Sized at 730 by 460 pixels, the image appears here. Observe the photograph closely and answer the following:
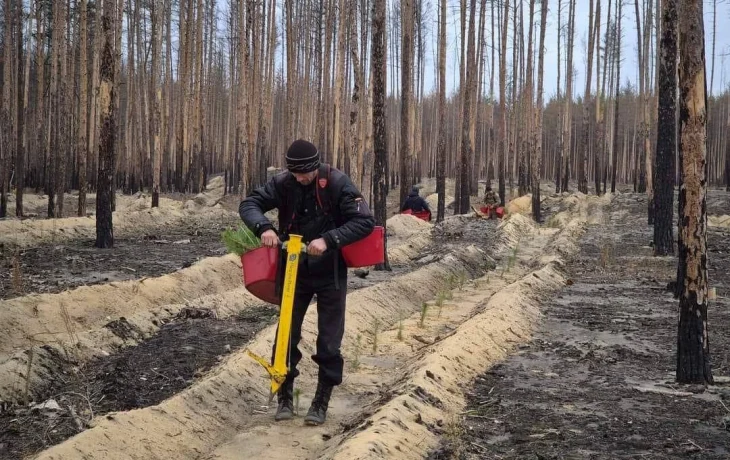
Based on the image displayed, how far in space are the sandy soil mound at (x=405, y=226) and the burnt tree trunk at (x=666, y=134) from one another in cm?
633

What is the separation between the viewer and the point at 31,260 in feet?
39.3

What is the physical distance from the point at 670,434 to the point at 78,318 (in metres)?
5.96

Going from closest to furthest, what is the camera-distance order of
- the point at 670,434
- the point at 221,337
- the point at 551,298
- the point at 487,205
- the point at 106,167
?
1. the point at 670,434
2. the point at 221,337
3. the point at 551,298
4. the point at 106,167
5. the point at 487,205

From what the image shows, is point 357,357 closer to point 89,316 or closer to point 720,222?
point 89,316

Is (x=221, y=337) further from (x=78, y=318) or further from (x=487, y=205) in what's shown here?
(x=487, y=205)

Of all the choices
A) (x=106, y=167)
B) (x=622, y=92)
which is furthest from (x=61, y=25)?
(x=622, y=92)

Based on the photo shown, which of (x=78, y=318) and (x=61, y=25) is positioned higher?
(x=61, y=25)

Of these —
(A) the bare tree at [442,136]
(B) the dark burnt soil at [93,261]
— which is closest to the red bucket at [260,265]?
(B) the dark burnt soil at [93,261]

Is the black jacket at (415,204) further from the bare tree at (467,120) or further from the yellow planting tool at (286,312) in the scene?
the yellow planting tool at (286,312)

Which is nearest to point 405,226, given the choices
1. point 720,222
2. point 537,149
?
point 537,149

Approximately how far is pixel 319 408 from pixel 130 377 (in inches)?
67.4

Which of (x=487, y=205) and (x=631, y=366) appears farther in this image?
(x=487, y=205)

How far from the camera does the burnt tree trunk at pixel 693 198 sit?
5574mm

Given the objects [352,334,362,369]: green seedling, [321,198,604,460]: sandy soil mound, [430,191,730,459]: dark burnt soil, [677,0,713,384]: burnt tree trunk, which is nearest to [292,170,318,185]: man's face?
[321,198,604,460]: sandy soil mound
